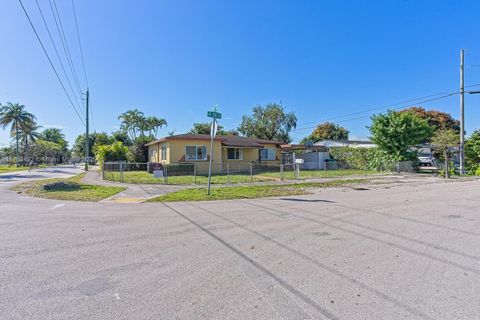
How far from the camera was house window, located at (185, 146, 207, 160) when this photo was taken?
24.9 m

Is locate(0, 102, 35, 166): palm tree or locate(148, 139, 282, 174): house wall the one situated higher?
locate(0, 102, 35, 166): palm tree

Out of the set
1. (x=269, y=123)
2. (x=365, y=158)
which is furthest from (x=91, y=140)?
(x=365, y=158)

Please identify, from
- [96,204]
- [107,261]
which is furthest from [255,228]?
[96,204]

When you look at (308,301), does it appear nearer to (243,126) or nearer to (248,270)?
(248,270)

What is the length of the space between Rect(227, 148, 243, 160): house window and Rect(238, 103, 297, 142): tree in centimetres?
2570

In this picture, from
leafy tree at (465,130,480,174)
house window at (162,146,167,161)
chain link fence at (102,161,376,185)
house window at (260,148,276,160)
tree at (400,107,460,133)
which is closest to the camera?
chain link fence at (102,161,376,185)

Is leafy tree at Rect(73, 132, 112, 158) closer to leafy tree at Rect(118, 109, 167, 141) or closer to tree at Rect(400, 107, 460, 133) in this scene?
leafy tree at Rect(118, 109, 167, 141)

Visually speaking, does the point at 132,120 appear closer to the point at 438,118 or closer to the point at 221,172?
the point at 221,172

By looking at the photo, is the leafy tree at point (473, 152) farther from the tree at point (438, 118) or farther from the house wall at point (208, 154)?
the tree at point (438, 118)

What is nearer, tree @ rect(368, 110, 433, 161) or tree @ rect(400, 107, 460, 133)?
tree @ rect(368, 110, 433, 161)

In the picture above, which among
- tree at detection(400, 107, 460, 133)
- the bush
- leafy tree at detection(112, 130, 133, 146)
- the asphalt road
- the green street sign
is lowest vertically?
the asphalt road

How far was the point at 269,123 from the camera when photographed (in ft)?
176

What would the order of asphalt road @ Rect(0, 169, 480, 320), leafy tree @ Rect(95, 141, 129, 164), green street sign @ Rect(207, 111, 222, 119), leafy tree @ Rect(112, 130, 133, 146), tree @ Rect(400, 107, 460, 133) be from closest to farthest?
1. asphalt road @ Rect(0, 169, 480, 320)
2. green street sign @ Rect(207, 111, 222, 119)
3. leafy tree @ Rect(95, 141, 129, 164)
4. leafy tree @ Rect(112, 130, 133, 146)
5. tree @ Rect(400, 107, 460, 133)

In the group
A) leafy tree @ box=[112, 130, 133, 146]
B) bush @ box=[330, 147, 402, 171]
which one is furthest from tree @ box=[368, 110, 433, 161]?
leafy tree @ box=[112, 130, 133, 146]
